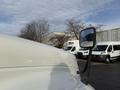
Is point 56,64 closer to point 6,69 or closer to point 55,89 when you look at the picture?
point 55,89

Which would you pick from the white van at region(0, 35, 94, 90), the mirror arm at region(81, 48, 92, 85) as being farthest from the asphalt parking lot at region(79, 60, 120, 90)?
the white van at region(0, 35, 94, 90)

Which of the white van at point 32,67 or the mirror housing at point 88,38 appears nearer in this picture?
the white van at point 32,67

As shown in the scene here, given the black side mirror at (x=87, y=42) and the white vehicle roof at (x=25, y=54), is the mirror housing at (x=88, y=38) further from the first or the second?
the white vehicle roof at (x=25, y=54)

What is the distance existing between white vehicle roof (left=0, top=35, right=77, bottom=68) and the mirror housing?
410 mm

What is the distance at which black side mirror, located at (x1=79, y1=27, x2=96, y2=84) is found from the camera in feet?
9.01

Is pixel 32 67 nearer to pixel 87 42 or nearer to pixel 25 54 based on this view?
pixel 25 54

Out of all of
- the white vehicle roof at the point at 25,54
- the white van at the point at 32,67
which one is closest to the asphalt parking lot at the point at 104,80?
the white van at the point at 32,67

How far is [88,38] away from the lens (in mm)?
2861

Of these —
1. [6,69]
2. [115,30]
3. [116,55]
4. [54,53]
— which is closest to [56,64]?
[54,53]

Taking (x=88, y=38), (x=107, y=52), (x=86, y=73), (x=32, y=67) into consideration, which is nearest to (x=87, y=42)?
(x=88, y=38)

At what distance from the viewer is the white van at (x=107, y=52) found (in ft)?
104

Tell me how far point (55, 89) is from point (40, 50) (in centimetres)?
29

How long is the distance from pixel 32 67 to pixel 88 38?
38.1 inches

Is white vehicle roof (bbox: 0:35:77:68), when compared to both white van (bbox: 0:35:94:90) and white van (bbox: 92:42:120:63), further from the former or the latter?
white van (bbox: 92:42:120:63)
